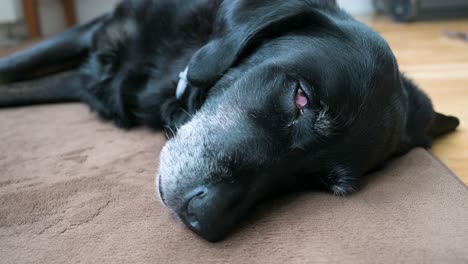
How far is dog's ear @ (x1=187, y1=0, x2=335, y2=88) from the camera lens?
1.50 meters

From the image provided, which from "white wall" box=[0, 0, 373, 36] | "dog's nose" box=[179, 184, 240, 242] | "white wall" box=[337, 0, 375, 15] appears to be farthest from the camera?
"white wall" box=[337, 0, 375, 15]

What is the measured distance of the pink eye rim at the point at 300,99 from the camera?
132 cm

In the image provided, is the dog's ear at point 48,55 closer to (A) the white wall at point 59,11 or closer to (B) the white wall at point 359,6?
(A) the white wall at point 59,11

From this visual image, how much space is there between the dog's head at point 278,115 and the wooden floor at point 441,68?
22.3 inches

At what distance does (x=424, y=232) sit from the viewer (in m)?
1.24

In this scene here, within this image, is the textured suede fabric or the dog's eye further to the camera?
the dog's eye

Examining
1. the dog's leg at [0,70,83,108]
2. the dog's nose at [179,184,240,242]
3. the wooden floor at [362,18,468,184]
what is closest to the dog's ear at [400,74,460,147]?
the wooden floor at [362,18,468,184]

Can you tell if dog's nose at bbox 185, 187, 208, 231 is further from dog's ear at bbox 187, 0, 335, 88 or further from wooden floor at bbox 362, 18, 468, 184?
wooden floor at bbox 362, 18, 468, 184

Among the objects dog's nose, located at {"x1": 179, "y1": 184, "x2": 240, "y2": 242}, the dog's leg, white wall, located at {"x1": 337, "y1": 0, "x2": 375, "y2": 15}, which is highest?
dog's nose, located at {"x1": 179, "y1": 184, "x2": 240, "y2": 242}

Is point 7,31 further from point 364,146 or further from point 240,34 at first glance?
point 364,146

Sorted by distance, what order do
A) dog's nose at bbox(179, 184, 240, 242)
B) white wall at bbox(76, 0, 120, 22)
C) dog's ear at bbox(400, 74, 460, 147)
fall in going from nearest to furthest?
dog's nose at bbox(179, 184, 240, 242)
dog's ear at bbox(400, 74, 460, 147)
white wall at bbox(76, 0, 120, 22)

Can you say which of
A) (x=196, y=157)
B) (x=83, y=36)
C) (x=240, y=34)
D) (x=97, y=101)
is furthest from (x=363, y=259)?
(x=83, y=36)

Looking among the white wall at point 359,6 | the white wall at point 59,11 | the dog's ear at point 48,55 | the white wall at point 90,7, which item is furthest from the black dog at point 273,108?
the white wall at point 359,6

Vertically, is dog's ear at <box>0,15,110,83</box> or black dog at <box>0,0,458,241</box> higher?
black dog at <box>0,0,458,241</box>
